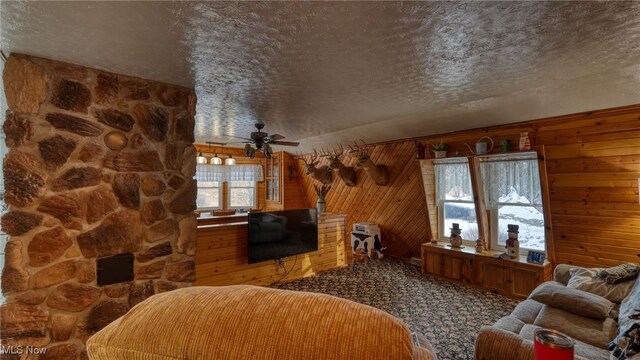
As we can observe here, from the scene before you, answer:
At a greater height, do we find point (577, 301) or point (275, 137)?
point (275, 137)

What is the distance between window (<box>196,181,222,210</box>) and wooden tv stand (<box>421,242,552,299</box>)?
5.24 metres

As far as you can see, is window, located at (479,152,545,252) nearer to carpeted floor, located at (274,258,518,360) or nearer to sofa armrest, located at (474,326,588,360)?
A: carpeted floor, located at (274,258,518,360)

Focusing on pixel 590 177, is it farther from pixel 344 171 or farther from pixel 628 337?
pixel 344 171

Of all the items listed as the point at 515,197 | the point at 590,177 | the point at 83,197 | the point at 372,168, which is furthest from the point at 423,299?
the point at 83,197

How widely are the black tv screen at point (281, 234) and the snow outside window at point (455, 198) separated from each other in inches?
89.6

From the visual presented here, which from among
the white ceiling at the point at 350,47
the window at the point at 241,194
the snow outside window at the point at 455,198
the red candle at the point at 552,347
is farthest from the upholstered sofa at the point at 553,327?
the window at the point at 241,194

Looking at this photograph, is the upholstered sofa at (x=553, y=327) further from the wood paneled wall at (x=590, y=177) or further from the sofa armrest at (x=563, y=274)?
the wood paneled wall at (x=590, y=177)

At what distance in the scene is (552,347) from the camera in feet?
2.40

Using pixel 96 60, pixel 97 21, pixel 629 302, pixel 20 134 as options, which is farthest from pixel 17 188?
pixel 629 302

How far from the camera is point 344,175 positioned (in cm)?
613

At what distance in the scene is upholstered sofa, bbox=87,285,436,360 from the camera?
62 cm

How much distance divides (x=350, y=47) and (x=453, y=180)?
3.67 metres

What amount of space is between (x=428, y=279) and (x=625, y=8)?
12.5ft

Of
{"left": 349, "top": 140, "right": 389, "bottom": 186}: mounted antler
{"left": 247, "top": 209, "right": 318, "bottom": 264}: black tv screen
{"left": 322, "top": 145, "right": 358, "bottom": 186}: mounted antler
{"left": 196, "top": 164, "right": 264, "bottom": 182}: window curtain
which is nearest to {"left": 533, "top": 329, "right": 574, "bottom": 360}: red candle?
{"left": 247, "top": 209, "right": 318, "bottom": 264}: black tv screen
